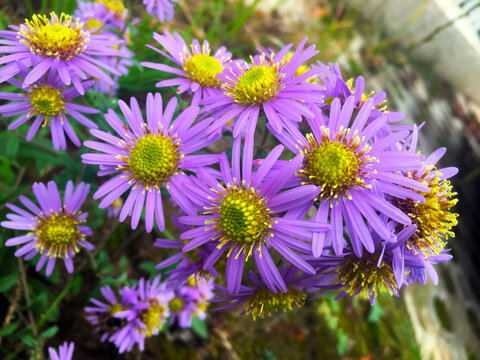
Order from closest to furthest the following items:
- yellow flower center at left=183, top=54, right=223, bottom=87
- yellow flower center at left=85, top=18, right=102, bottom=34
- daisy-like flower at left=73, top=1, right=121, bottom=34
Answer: yellow flower center at left=183, top=54, right=223, bottom=87 → yellow flower center at left=85, top=18, right=102, bottom=34 → daisy-like flower at left=73, top=1, right=121, bottom=34

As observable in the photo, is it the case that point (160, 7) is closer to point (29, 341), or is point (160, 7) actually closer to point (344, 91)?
point (344, 91)

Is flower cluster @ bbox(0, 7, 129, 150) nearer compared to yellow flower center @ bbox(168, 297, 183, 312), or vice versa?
flower cluster @ bbox(0, 7, 129, 150)

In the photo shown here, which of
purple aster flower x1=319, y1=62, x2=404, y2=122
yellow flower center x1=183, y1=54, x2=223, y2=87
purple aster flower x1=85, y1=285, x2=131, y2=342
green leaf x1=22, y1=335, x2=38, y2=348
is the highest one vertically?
yellow flower center x1=183, y1=54, x2=223, y2=87

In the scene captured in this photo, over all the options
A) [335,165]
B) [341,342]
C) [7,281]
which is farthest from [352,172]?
[341,342]

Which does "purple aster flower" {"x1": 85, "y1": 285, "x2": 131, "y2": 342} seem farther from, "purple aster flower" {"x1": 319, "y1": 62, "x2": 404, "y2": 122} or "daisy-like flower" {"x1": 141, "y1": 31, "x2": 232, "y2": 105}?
"purple aster flower" {"x1": 319, "y1": 62, "x2": 404, "y2": 122}

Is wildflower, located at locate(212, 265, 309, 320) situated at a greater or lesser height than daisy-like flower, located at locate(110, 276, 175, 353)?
lesser

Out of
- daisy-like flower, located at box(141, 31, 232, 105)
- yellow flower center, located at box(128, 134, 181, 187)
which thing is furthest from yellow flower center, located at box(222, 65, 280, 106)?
yellow flower center, located at box(128, 134, 181, 187)
